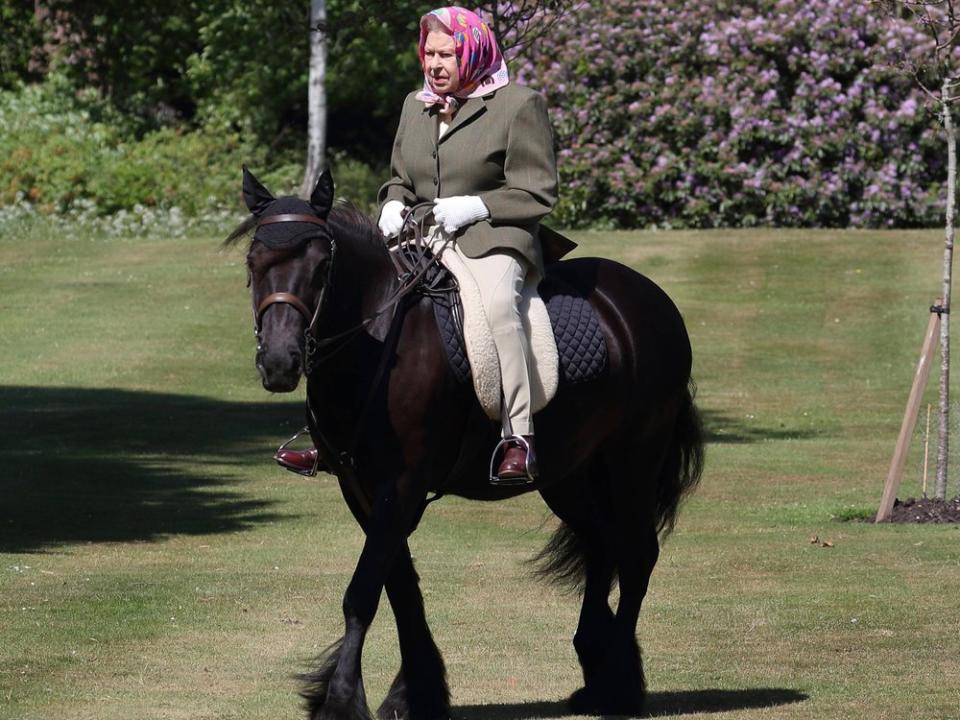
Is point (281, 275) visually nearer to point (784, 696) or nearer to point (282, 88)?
point (784, 696)

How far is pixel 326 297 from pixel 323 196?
360mm

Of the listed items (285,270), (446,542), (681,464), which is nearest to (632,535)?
(681,464)

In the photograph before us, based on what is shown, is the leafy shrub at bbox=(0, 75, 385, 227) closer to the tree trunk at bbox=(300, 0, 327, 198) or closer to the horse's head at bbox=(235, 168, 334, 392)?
the tree trunk at bbox=(300, 0, 327, 198)

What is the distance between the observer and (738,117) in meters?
29.6

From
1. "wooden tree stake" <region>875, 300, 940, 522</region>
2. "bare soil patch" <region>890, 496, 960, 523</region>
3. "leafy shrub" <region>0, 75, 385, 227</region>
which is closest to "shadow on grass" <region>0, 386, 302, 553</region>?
"wooden tree stake" <region>875, 300, 940, 522</region>

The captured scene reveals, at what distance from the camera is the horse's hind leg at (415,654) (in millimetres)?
7098

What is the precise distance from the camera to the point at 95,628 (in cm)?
918

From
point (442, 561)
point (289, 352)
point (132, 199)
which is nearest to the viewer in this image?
point (289, 352)

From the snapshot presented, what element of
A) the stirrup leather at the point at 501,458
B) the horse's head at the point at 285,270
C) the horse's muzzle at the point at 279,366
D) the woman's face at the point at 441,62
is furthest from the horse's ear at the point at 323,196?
the stirrup leather at the point at 501,458

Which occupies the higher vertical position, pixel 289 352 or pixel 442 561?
pixel 289 352

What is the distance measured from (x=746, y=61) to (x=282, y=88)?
12.1 meters

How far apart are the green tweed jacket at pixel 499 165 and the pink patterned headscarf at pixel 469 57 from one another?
0.05 m

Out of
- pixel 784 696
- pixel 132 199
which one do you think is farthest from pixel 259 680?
pixel 132 199

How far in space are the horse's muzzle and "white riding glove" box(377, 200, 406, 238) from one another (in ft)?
3.90
